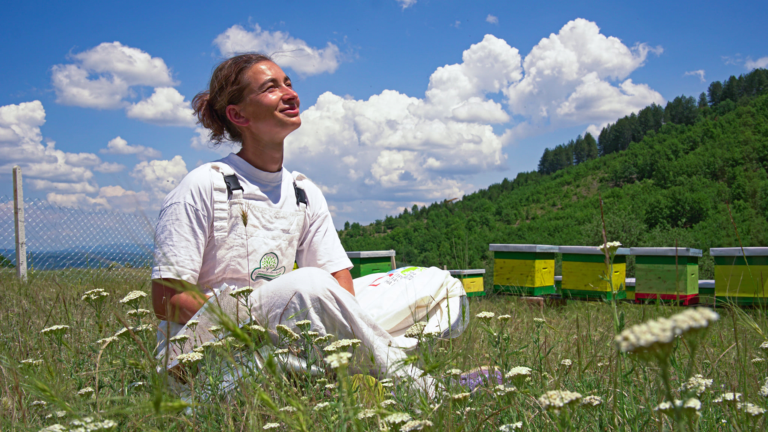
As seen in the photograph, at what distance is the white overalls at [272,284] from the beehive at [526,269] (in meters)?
5.35

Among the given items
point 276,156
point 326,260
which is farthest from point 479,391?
point 276,156

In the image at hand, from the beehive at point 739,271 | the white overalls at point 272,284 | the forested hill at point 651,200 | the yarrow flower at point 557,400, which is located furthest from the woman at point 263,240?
the forested hill at point 651,200

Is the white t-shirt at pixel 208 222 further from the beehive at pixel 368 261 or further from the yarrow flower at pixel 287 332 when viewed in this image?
the beehive at pixel 368 261

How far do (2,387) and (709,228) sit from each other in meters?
64.2

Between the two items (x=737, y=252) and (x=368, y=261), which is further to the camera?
(x=368, y=261)

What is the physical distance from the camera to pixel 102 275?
17.4ft

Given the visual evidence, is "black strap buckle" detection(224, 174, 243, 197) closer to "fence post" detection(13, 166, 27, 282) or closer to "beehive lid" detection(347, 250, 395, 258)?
"beehive lid" detection(347, 250, 395, 258)

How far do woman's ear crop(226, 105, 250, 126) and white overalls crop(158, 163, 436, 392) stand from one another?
409 millimetres

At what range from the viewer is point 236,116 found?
3174mm

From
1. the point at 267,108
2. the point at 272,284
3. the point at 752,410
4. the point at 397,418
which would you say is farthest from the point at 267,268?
the point at 752,410

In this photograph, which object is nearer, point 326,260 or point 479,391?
point 479,391

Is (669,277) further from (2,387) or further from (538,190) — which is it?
(538,190)

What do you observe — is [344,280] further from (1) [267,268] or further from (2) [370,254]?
(2) [370,254]

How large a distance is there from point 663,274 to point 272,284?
6878 mm
